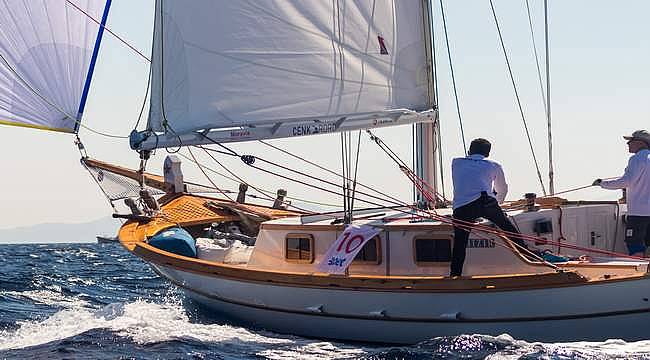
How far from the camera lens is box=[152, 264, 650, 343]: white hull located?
10.7 m

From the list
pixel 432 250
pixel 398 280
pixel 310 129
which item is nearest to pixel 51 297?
pixel 310 129

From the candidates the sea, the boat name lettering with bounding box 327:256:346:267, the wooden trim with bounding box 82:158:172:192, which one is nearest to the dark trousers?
the sea

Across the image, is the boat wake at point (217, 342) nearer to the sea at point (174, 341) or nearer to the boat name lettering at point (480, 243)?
the sea at point (174, 341)

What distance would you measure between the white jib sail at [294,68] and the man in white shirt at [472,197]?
6.92ft

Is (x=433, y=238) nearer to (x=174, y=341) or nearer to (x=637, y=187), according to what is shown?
(x=637, y=187)

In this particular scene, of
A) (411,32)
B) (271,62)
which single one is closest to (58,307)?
(271,62)

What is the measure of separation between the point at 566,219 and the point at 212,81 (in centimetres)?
469

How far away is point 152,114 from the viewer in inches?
556

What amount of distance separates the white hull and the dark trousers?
0.54m

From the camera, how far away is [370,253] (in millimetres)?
12414

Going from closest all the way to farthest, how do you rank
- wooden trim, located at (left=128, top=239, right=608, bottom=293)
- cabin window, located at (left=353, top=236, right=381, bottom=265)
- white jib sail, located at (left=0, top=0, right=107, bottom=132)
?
wooden trim, located at (left=128, top=239, right=608, bottom=293) < cabin window, located at (left=353, top=236, right=381, bottom=265) < white jib sail, located at (left=0, top=0, right=107, bottom=132)

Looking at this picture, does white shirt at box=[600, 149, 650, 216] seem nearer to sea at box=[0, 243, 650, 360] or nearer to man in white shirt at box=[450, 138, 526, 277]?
man in white shirt at box=[450, 138, 526, 277]

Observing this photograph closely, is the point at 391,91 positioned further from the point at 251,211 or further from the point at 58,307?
the point at 58,307

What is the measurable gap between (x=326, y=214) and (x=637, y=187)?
4.19m
